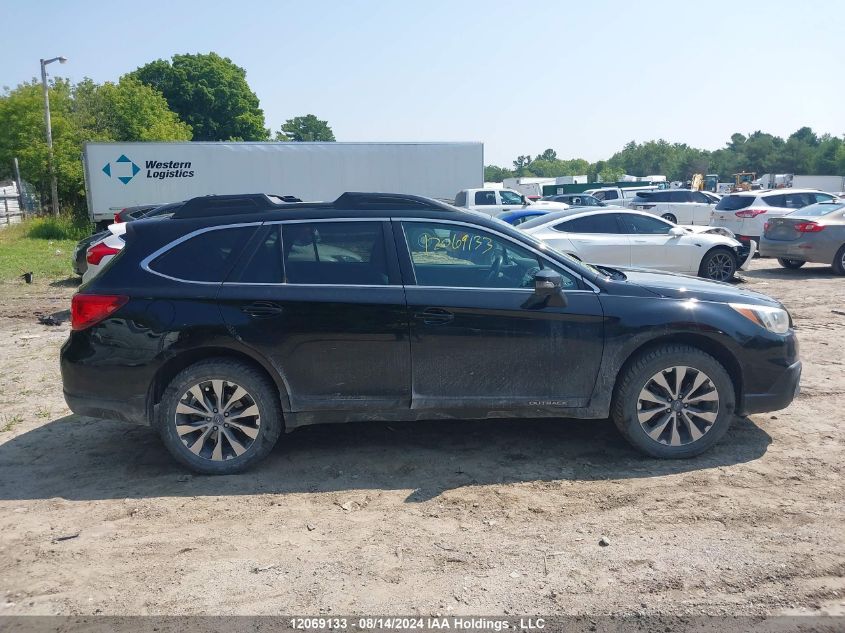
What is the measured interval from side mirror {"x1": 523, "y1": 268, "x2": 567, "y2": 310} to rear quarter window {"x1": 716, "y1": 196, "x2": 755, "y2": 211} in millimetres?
16090

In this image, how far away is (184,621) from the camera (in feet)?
11.0

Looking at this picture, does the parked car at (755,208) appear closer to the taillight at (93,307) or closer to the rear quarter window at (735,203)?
the rear quarter window at (735,203)

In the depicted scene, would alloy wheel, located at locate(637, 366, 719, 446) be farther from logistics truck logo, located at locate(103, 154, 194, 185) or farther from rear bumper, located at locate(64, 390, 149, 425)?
logistics truck logo, located at locate(103, 154, 194, 185)

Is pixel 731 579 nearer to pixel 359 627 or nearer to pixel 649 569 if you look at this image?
pixel 649 569

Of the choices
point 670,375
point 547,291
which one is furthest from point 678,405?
point 547,291

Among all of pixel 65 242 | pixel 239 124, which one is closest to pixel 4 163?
pixel 65 242

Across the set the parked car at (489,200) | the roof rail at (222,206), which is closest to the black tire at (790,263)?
the parked car at (489,200)

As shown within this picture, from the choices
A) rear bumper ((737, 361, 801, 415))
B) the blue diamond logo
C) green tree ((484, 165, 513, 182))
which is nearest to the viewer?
rear bumper ((737, 361, 801, 415))

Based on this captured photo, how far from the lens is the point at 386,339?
4.93 m

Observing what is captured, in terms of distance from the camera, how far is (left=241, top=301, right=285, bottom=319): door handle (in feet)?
16.0

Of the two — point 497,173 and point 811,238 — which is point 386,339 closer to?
point 811,238

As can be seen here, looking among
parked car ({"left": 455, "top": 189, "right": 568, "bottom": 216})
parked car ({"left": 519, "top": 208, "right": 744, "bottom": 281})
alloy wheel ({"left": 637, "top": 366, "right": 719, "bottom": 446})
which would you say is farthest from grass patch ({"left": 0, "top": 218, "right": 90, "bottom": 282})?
alloy wheel ({"left": 637, "top": 366, "right": 719, "bottom": 446})

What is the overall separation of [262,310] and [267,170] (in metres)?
22.3

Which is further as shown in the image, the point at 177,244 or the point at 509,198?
the point at 509,198
